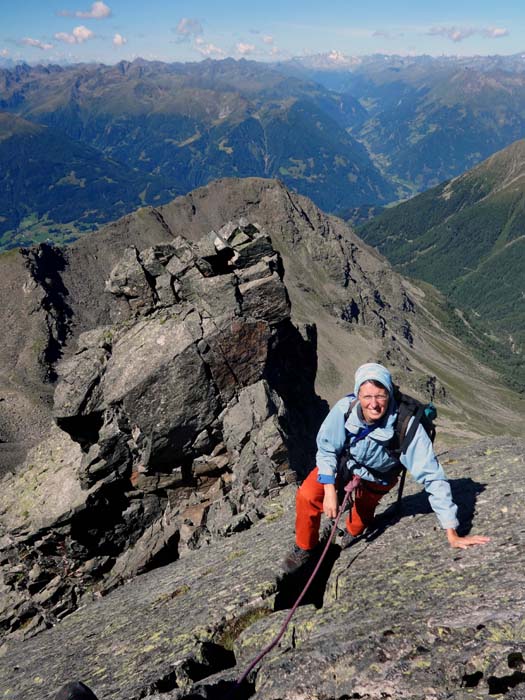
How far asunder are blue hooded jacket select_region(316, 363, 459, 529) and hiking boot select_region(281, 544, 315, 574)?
3557mm

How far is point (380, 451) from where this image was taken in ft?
44.1

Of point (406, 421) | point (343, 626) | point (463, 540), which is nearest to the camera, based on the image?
point (343, 626)

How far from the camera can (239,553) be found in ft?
66.0

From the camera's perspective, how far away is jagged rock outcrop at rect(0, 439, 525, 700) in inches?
376

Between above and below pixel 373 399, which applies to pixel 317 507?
below

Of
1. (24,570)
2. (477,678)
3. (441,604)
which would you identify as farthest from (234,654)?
(24,570)

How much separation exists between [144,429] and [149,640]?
1856 cm

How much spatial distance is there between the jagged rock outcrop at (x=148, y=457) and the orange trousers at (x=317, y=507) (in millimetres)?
11519

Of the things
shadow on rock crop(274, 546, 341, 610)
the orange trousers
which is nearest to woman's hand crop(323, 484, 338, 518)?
the orange trousers

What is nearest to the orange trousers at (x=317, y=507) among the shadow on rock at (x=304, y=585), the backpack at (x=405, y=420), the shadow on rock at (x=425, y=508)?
the shadow on rock at (x=425, y=508)

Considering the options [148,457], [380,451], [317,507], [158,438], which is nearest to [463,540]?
[380,451]

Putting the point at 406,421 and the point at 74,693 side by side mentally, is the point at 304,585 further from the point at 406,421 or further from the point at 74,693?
the point at 74,693

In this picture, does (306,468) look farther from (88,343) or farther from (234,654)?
(234,654)

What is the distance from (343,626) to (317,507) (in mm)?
3881
